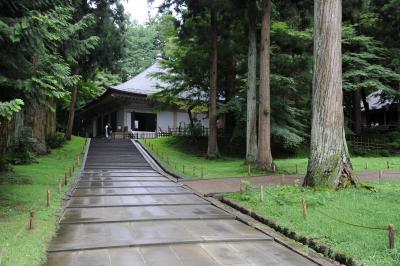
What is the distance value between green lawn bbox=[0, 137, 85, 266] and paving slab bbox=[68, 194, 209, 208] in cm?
60

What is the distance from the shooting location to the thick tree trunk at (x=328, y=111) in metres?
10.8

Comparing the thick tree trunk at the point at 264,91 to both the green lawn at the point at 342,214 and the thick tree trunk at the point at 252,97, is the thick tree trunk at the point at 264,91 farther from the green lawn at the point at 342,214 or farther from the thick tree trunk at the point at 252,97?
the green lawn at the point at 342,214

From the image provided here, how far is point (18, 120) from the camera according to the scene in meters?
17.7

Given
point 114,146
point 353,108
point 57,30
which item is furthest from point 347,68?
point 57,30

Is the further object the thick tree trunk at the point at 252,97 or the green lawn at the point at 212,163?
the thick tree trunk at the point at 252,97

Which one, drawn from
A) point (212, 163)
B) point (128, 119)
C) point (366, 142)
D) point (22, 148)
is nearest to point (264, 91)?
point (212, 163)

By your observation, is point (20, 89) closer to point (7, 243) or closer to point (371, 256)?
point (7, 243)

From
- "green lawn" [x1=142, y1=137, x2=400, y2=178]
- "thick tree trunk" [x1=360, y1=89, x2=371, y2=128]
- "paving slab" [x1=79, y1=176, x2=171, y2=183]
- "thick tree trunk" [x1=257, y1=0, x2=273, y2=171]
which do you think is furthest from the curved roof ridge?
"paving slab" [x1=79, y1=176, x2=171, y2=183]

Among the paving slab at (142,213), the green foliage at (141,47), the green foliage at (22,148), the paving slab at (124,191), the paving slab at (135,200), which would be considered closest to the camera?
the paving slab at (142,213)

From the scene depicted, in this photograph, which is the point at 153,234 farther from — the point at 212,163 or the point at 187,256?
the point at 212,163

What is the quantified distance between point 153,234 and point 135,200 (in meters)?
3.76

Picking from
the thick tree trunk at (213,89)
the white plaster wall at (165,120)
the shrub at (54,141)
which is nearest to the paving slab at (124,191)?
the thick tree trunk at (213,89)

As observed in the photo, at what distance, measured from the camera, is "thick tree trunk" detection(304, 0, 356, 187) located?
1081cm

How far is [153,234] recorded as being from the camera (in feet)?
23.6
